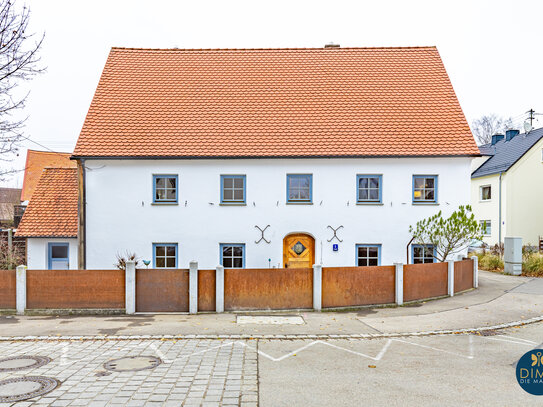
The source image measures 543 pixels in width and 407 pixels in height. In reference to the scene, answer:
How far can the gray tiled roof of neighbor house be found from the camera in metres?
31.5

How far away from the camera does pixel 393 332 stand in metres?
10.8

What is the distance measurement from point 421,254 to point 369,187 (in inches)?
123

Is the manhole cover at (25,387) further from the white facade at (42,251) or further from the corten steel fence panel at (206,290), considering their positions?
the white facade at (42,251)

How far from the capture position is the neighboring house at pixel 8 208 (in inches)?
1433

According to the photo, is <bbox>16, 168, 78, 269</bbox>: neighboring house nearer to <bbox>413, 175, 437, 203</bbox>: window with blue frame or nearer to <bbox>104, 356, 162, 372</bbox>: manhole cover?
<bbox>104, 356, 162, 372</bbox>: manhole cover

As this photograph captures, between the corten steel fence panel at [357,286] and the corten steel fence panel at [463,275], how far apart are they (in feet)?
9.96

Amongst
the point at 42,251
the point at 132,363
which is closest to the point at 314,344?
the point at 132,363

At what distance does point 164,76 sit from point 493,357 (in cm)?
1676

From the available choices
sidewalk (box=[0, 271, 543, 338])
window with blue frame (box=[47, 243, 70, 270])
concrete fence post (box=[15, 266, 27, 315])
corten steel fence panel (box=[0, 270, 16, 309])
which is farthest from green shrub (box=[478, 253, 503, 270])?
corten steel fence panel (box=[0, 270, 16, 309])

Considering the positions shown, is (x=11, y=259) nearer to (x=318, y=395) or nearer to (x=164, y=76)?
(x=164, y=76)

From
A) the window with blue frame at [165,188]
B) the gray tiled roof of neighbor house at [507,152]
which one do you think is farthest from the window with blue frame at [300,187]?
the gray tiled roof of neighbor house at [507,152]

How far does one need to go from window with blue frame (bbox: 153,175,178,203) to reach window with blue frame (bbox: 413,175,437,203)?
8.89 meters

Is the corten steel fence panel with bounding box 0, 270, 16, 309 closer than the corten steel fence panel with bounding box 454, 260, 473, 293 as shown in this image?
Yes

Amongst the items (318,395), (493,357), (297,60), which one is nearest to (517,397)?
(493,357)
